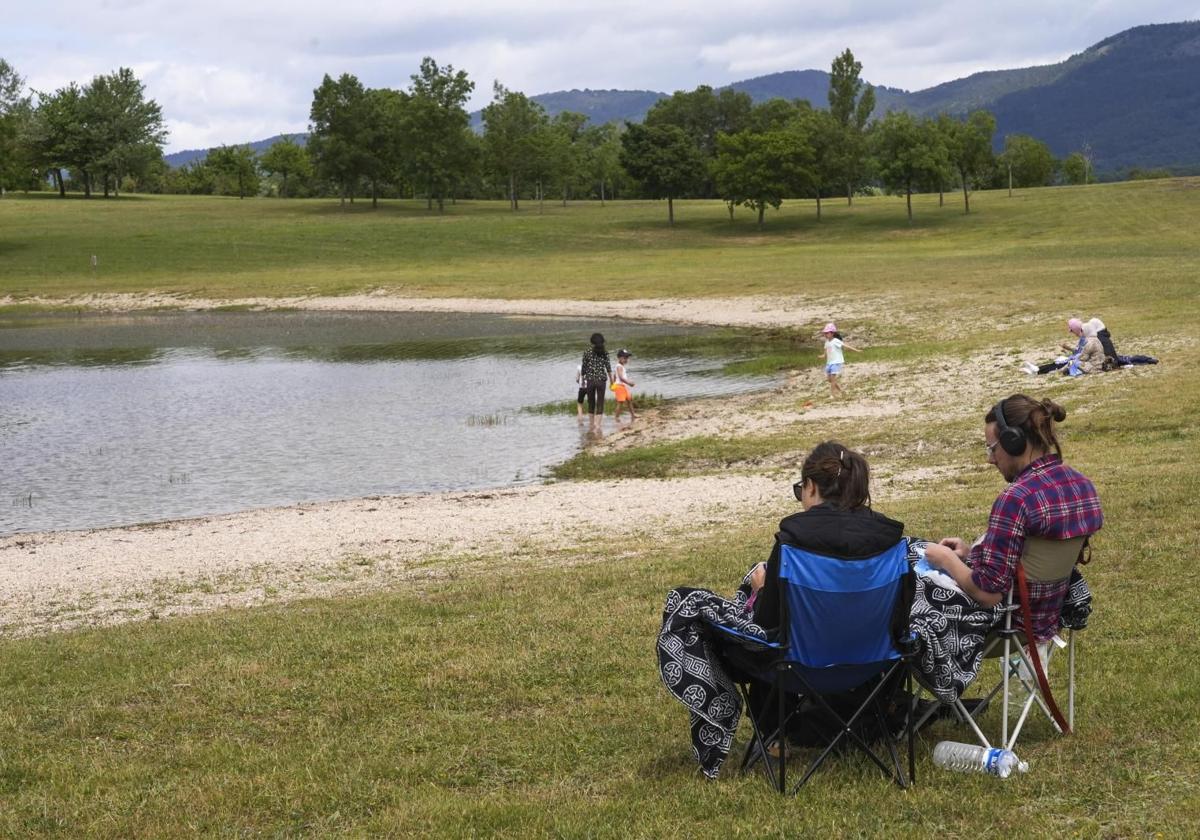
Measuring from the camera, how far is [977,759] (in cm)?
604

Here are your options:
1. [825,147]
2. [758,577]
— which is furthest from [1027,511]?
[825,147]

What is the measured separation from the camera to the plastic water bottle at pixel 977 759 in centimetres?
594

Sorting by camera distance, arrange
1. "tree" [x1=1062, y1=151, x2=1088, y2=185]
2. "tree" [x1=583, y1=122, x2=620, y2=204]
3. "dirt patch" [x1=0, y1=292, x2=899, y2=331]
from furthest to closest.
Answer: "tree" [x1=1062, y1=151, x2=1088, y2=185] < "tree" [x1=583, y1=122, x2=620, y2=204] < "dirt patch" [x1=0, y1=292, x2=899, y2=331]

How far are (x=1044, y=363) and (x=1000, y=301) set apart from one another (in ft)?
47.2

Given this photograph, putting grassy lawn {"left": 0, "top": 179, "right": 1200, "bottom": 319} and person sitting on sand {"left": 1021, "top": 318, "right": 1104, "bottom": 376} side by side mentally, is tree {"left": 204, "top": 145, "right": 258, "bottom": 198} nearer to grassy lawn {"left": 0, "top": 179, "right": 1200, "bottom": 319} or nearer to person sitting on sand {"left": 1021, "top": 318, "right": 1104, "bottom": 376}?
grassy lawn {"left": 0, "top": 179, "right": 1200, "bottom": 319}

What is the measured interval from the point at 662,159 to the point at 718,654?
309 ft

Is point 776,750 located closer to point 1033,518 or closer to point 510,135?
point 1033,518

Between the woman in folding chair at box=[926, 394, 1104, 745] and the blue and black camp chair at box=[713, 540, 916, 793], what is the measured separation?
0.56 meters

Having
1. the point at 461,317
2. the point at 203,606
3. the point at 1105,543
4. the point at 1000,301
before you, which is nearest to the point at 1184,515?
the point at 1105,543

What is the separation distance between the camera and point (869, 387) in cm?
2766

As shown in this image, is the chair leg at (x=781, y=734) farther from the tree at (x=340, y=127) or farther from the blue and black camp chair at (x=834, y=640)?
the tree at (x=340, y=127)

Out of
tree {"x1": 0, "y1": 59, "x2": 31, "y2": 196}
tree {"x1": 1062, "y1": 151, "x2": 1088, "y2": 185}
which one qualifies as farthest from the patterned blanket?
tree {"x1": 1062, "y1": 151, "x2": 1088, "y2": 185}

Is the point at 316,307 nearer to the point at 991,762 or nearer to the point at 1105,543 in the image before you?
the point at 1105,543

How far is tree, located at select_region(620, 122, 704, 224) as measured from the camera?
98.0 m
